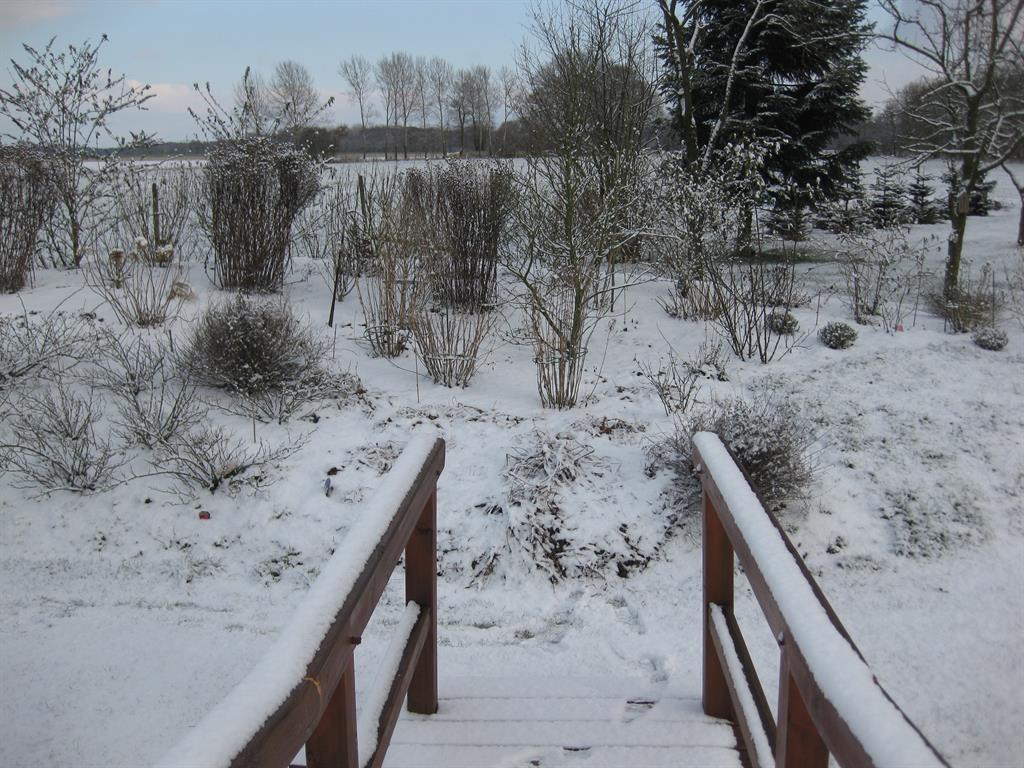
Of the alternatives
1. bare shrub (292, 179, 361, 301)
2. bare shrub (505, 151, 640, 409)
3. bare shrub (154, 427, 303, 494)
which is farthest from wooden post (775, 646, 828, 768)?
bare shrub (292, 179, 361, 301)

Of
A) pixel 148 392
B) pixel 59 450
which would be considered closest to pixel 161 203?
pixel 148 392

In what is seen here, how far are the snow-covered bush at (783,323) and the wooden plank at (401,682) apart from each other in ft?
21.2

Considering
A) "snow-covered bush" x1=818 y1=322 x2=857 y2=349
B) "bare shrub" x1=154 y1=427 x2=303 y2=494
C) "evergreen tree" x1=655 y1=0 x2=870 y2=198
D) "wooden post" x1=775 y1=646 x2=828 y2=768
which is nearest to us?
"wooden post" x1=775 y1=646 x2=828 y2=768

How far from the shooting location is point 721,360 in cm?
775

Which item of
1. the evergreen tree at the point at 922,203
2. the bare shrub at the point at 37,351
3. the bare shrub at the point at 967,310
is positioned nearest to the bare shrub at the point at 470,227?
the bare shrub at the point at 37,351

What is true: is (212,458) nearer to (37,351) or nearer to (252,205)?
(37,351)

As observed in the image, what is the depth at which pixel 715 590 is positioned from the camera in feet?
9.40

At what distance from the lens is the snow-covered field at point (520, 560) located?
4117 millimetres

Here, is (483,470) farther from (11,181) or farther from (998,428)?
(11,181)

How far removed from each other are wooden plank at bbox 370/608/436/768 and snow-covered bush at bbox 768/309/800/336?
645 cm

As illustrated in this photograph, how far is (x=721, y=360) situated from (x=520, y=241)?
3.27m

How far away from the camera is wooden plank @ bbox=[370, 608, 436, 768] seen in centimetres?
207

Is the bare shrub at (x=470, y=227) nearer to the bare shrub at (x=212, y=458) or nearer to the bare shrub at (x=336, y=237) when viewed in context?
the bare shrub at (x=336, y=237)

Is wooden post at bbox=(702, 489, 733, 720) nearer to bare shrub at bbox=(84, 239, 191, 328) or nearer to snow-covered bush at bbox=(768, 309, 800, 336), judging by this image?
snow-covered bush at bbox=(768, 309, 800, 336)
